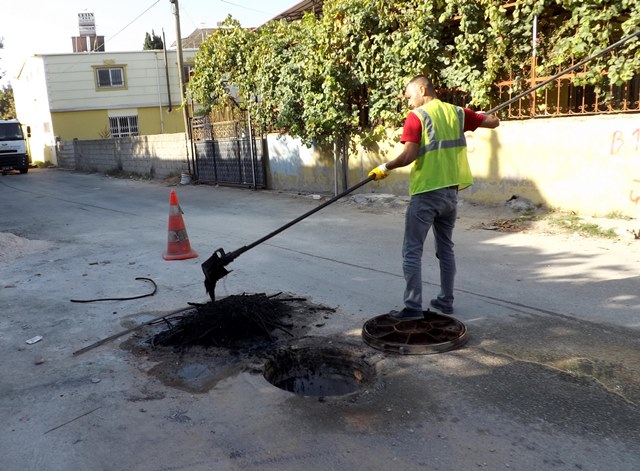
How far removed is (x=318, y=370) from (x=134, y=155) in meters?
18.9

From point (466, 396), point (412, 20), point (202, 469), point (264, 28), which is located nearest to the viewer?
point (202, 469)

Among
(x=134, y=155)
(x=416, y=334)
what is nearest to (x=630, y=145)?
(x=416, y=334)

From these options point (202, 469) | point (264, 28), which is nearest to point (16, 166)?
point (264, 28)

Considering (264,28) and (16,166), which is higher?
(264,28)

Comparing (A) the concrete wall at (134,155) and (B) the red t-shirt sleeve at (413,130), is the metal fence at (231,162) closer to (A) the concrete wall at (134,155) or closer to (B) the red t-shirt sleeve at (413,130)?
(A) the concrete wall at (134,155)

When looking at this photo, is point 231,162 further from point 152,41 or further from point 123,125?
point 152,41

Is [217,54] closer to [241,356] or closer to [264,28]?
[264,28]

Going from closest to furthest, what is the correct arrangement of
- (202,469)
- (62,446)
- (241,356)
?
(202,469) < (62,446) < (241,356)

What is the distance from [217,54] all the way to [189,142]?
3716mm

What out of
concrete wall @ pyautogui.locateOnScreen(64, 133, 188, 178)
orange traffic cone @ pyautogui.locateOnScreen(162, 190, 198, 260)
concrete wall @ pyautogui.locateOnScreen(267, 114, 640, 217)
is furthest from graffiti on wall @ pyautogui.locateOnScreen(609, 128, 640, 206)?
concrete wall @ pyautogui.locateOnScreen(64, 133, 188, 178)

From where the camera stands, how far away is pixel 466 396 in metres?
3.09

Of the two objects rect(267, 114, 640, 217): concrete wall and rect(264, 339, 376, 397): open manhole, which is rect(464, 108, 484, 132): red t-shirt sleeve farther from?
rect(267, 114, 640, 217): concrete wall

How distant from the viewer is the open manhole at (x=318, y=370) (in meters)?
3.57

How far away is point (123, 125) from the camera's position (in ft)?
108
